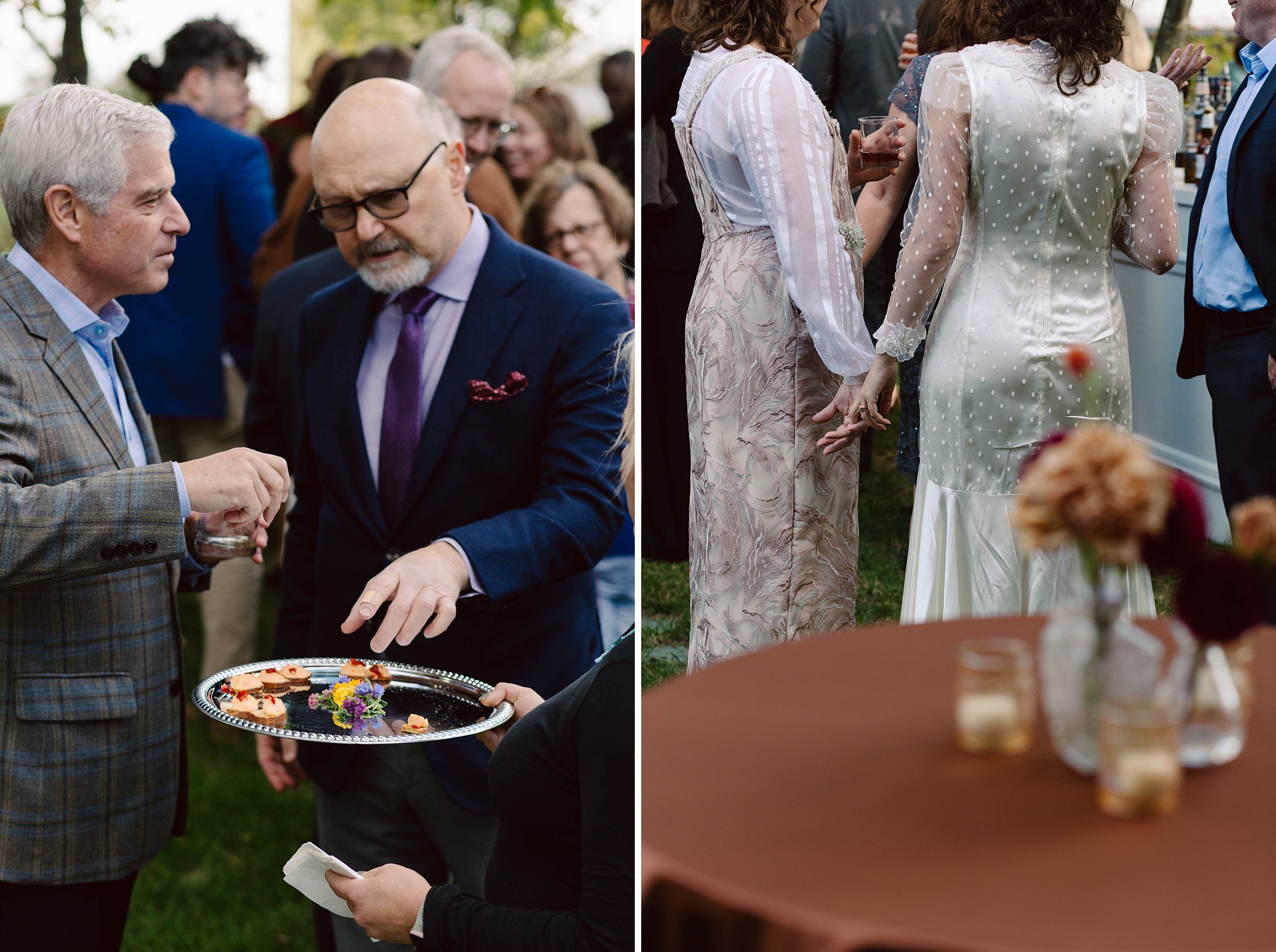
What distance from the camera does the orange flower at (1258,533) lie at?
94 cm

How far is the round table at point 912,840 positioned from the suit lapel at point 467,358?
69 cm

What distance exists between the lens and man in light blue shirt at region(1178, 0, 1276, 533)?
1.74 metres

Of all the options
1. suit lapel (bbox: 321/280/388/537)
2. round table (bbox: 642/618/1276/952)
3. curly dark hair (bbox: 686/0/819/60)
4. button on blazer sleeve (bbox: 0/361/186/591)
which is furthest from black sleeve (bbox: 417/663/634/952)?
curly dark hair (bbox: 686/0/819/60)

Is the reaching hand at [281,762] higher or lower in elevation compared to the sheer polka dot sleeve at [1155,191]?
lower

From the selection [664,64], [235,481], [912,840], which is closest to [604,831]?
[912,840]

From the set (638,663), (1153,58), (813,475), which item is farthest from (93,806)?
(1153,58)

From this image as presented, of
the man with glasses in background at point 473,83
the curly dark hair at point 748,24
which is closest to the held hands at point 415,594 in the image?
the curly dark hair at point 748,24

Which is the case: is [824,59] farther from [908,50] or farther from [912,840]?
[912,840]

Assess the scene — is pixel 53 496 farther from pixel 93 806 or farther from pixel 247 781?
pixel 247 781

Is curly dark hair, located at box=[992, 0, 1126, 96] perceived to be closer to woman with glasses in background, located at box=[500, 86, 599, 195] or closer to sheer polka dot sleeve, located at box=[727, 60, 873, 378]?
sheer polka dot sleeve, located at box=[727, 60, 873, 378]

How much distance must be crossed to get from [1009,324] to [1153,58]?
15.2 inches

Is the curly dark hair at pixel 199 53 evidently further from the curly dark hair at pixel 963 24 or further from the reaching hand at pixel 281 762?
the curly dark hair at pixel 963 24

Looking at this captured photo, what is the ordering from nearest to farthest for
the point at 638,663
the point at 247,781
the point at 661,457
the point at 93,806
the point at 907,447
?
1. the point at 638,663
2. the point at 93,806
3. the point at 907,447
4. the point at 661,457
5. the point at 247,781

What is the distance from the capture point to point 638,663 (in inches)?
52.6
